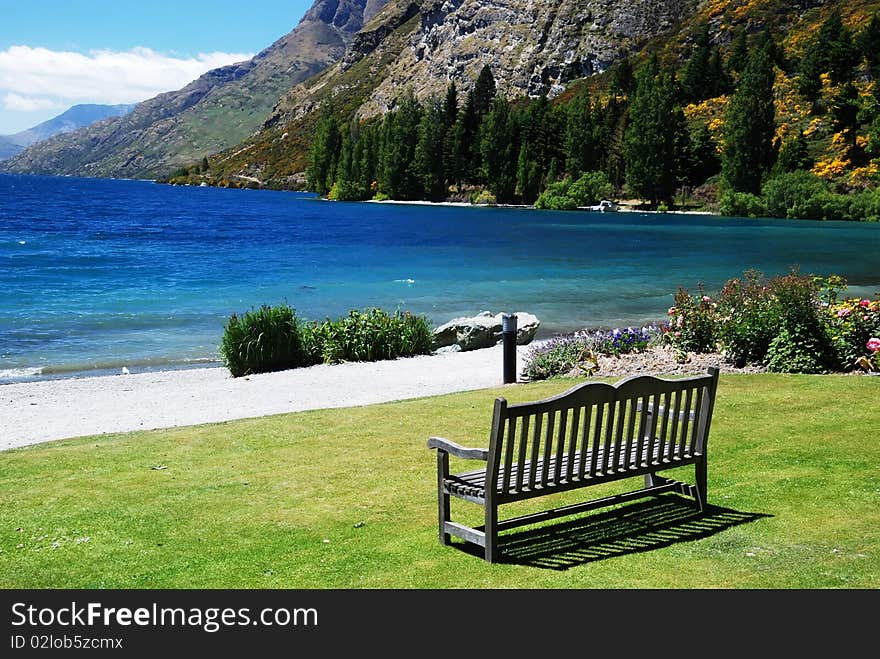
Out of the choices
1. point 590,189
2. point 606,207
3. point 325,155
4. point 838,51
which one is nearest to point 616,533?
point 606,207

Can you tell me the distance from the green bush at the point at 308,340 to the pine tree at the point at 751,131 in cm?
8613

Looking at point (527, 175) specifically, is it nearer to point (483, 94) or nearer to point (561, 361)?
point (483, 94)

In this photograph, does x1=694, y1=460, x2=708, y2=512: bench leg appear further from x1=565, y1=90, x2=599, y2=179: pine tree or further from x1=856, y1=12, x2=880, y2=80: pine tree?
x1=856, y1=12, x2=880, y2=80: pine tree

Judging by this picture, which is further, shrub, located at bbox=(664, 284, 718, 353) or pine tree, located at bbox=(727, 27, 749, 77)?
pine tree, located at bbox=(727, 27, 749, 77)

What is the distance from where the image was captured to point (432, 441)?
6641 mm

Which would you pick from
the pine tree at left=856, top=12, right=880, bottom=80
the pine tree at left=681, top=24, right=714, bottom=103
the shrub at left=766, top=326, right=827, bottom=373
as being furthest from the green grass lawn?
the pine tree at left=681, top=24, right=714, bottom=103

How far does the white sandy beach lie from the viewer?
45.8 ft

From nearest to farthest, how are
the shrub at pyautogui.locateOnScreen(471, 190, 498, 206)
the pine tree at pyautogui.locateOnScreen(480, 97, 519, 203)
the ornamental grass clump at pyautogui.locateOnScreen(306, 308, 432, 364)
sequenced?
the ornamental grass clump at pyautogui.locateOnScreen(306, 308, 432, 364) → the pine tree at pyautogui.locateOnScreen(480, 97, 519, 203) → the shrub at pyautogui.locateOnScreen(471, 190, 498, 206)

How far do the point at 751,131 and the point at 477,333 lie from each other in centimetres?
8652

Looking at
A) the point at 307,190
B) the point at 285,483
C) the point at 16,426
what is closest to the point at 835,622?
the point at 285,483

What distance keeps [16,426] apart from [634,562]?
11.3m

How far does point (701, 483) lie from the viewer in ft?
24.4

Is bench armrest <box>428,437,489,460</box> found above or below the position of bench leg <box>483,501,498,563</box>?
above

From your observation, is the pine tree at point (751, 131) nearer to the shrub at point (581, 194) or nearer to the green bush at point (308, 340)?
the shrub at point (581, 194)
